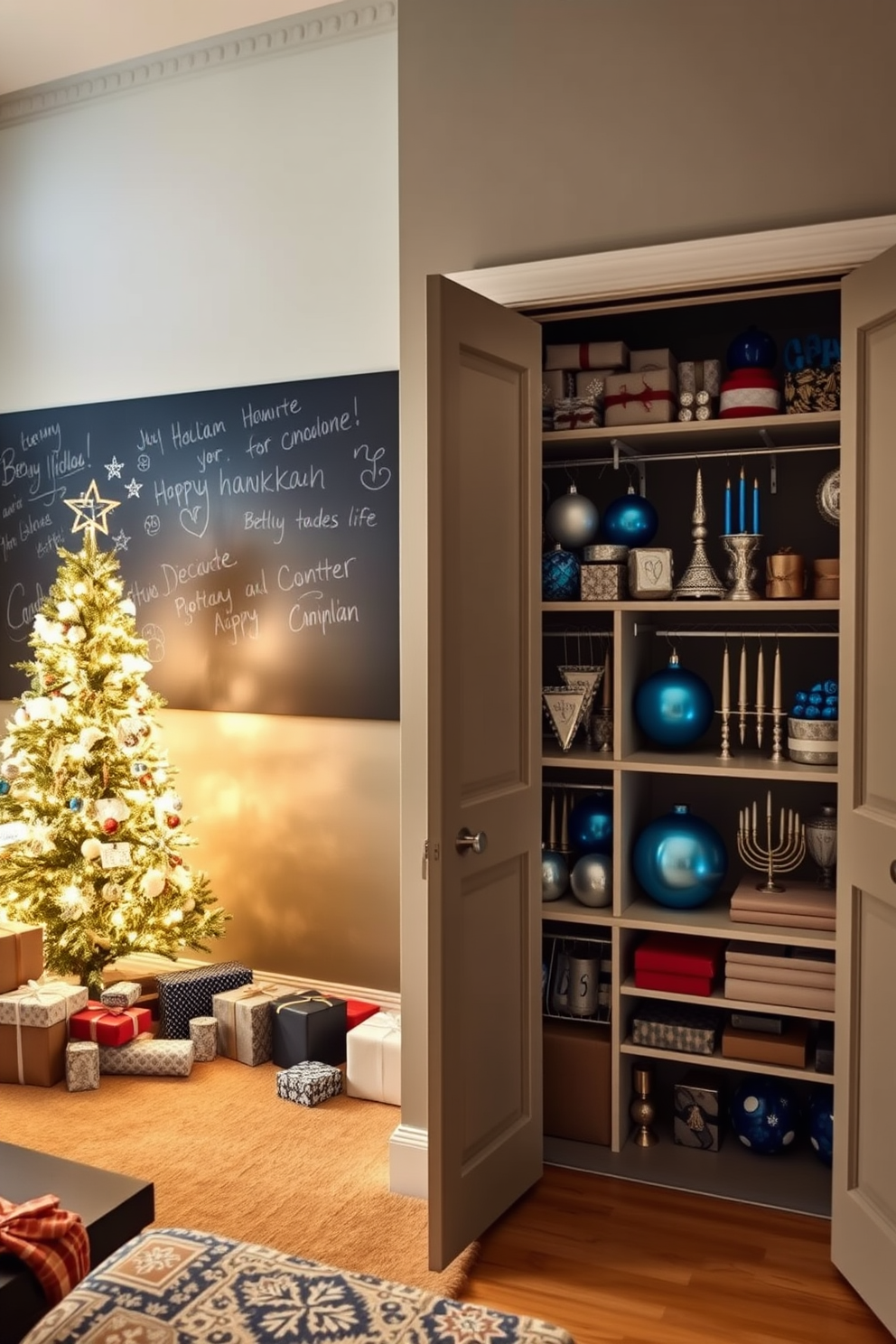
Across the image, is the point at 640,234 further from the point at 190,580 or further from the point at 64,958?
the point at 64,958

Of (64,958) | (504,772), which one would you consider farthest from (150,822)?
(504,772)

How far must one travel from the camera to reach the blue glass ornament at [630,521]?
308 cm

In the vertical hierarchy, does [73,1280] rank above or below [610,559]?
below

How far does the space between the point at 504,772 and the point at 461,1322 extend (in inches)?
52.3

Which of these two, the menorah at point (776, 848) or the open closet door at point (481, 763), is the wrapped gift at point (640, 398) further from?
the menorah at point (776, 848)

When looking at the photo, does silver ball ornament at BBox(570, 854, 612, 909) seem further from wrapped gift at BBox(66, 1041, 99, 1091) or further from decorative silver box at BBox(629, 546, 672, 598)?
wrapped gift at BBox(66, 1041, 99, 1091)

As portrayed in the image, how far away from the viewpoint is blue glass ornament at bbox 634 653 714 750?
120 inches

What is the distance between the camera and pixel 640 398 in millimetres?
3000

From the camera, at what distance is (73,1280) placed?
1.87 m

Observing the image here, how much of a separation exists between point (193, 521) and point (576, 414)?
1.84 metres

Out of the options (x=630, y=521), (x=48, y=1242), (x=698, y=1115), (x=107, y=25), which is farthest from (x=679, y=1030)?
(x=107, y=25)

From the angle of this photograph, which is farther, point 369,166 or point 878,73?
point 369,166

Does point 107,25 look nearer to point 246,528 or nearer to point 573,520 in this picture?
point 246,528

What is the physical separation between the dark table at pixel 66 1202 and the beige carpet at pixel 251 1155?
6cm
